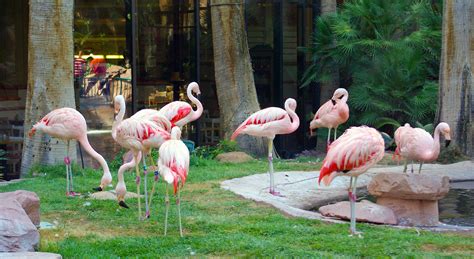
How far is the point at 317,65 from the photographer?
17359 mm

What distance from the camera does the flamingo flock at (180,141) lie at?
7881 mm

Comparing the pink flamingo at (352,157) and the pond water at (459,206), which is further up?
the pink flamingo at (352,157)

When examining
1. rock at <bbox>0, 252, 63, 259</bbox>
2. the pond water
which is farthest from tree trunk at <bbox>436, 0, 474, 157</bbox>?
rock at <bbox>0, 252, 63, 259</bbox>

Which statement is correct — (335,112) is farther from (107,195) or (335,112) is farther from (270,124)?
(107,195)

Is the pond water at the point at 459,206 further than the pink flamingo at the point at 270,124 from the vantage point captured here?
No

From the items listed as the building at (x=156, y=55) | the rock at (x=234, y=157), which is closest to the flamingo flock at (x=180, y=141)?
the rock at (x=234, y=157)

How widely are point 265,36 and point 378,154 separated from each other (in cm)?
964

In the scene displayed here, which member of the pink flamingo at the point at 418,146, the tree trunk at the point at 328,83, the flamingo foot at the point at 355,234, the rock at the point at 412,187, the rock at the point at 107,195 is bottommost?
the flamingo foot at the point at 355,234

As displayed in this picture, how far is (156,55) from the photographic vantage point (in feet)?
51.0

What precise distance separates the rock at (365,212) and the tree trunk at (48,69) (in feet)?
14.9

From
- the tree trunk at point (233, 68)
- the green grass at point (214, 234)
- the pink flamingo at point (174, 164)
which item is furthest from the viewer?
the tree trunk at point (233, 68)

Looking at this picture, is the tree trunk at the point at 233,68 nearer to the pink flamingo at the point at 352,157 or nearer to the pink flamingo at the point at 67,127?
the pink flamingo at the point at 67,127

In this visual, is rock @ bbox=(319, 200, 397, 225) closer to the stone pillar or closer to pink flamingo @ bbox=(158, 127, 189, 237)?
the stone pillar

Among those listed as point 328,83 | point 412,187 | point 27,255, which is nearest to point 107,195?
point 412,187
